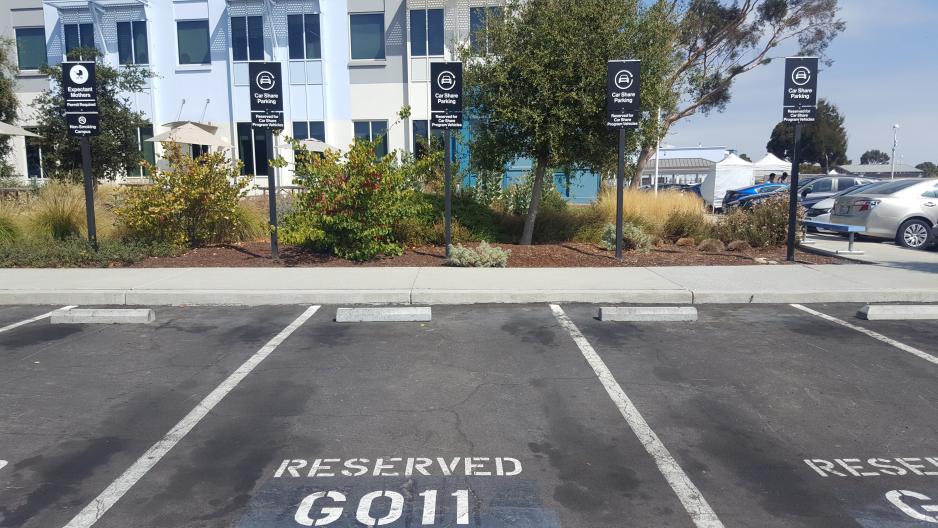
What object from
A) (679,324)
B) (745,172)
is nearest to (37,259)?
(679,324)

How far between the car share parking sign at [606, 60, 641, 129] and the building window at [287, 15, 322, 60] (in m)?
19.1

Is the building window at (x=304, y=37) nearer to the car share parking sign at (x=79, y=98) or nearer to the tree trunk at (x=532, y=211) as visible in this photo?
the car share parking sign at (x=79, y=98)

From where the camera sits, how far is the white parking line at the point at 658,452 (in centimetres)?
370

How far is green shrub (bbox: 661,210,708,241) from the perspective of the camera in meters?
14.5

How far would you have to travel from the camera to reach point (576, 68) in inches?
456

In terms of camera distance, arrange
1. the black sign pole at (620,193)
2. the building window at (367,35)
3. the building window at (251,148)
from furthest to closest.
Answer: the building window at (251,148) < the building window at (367,35) < the black sign pole at (620,193)

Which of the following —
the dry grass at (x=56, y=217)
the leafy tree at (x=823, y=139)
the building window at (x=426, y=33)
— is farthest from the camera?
the leafy tree at (x=823, y=139)

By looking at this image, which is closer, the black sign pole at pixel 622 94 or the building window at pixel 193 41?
the black sign pole at pixel 622 94

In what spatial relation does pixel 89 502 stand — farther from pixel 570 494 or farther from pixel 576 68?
pixel 576 68

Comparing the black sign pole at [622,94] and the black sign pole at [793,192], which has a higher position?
the black sign pole at [622,94]

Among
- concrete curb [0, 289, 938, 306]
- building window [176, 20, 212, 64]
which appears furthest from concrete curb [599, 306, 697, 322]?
building window [176, 20, 212, 64]

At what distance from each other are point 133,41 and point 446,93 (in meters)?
21.7

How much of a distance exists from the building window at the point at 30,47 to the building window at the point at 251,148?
9.01m

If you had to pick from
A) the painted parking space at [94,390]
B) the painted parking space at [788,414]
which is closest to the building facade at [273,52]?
the painted parking space at [94,390]
